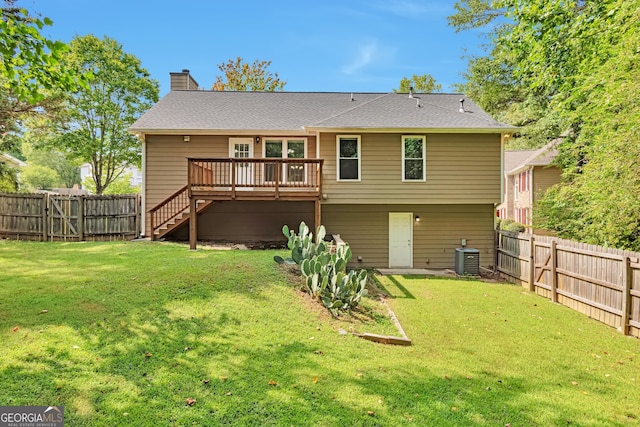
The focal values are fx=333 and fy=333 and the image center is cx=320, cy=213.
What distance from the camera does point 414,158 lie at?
36.8 feet

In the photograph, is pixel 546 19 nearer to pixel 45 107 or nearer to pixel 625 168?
pixel 625 168

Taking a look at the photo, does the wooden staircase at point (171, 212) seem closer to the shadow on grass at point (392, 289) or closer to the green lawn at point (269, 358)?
the green lawn at point (269, 358)

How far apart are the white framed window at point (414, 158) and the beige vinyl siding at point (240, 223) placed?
457 cm

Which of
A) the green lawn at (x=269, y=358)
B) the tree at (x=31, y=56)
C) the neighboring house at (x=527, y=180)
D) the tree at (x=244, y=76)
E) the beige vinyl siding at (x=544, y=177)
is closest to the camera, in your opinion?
the green lawn at (x=269, y=358)

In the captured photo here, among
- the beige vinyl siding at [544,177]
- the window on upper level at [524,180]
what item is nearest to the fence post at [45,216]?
the beige vinyl siding at [544,177]

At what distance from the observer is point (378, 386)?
3.68m

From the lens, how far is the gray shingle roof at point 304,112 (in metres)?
11.0

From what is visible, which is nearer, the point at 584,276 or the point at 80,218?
the point at 584,276

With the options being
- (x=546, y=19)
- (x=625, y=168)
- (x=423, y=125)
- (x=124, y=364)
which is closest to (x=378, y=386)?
(x=124, y=364)

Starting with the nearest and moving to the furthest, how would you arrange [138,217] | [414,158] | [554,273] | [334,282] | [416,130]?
[334,282] → [554,273] → [416,130] → [414,158] → [138,217]

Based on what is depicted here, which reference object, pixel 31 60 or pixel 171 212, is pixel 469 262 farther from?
pixel 31 60

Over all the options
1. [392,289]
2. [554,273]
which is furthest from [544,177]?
[392,289]

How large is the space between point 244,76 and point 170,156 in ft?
53.5

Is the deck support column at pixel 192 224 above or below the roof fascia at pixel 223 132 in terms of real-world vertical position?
below
